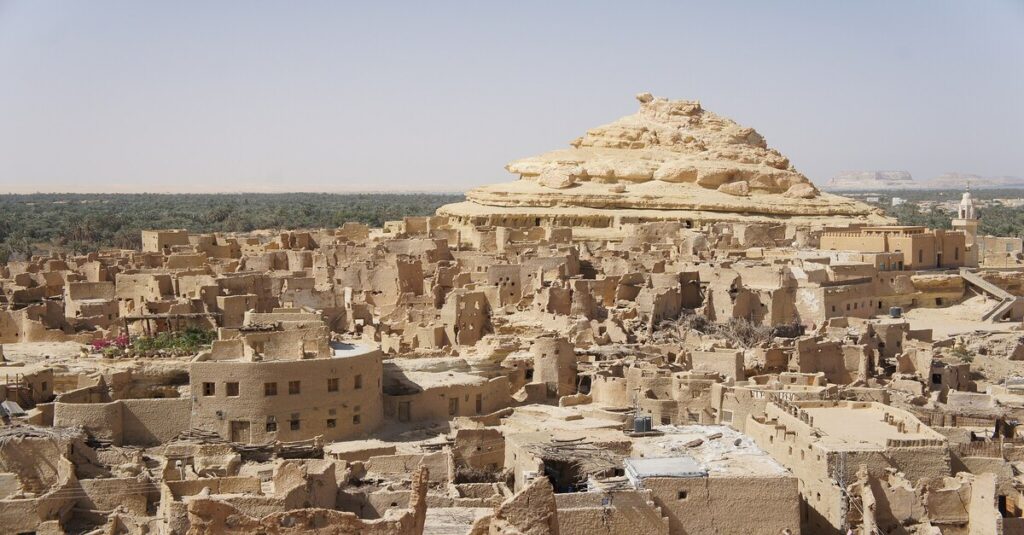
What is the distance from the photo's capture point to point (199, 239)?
170 feet

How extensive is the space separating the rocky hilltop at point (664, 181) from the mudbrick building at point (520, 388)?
31.9 ft

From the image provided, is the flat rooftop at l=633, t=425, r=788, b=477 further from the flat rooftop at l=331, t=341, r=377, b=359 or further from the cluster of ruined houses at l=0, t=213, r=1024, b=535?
the flat rooftop at l=331, t=341, r=377, b=359

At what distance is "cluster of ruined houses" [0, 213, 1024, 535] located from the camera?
2022 centimetres

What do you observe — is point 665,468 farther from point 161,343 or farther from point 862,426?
point 161,343

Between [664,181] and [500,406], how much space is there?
37.1 meters

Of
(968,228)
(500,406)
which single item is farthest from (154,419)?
(968,228)

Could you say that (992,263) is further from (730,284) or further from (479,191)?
(479,191)

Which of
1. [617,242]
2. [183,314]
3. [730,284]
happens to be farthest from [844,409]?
[617,242]

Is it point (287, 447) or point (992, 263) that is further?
point (992, 263)

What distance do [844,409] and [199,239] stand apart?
32268 millimetres

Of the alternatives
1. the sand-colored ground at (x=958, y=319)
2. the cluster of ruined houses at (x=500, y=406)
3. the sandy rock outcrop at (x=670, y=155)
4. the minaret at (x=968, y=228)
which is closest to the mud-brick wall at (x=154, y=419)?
the cluster of ruined houses at (x=500, y=406)

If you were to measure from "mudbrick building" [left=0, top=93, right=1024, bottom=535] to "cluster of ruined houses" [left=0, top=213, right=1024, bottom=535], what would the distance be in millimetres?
57

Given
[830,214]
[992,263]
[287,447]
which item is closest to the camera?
[287,447]

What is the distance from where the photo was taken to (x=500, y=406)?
2822cm
